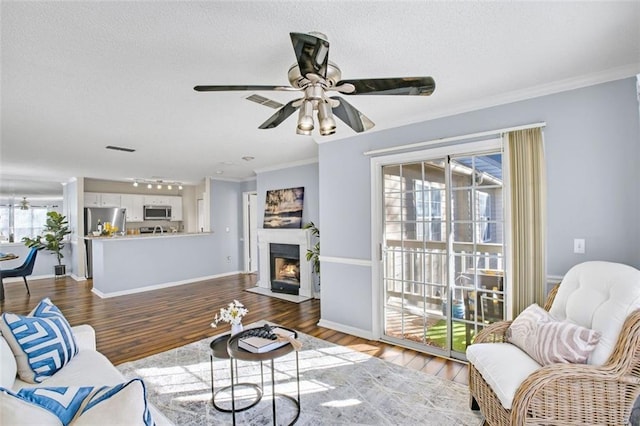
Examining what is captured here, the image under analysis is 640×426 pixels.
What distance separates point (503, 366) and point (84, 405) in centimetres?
210

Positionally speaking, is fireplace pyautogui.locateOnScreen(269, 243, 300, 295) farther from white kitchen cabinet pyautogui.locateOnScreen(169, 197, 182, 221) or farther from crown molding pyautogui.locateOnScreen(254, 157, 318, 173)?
white kitchen cabinet pyautogui.locateOnScreen(169, 197, 182, 221)

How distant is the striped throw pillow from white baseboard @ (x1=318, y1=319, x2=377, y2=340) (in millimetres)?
1700

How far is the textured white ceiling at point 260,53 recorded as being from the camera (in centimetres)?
155

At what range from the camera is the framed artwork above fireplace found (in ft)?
18.9

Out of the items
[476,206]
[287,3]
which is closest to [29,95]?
[287,3]

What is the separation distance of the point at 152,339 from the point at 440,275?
342cm

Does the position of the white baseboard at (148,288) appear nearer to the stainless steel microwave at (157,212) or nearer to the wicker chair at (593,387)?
the stainless steel microwave at (157,212)

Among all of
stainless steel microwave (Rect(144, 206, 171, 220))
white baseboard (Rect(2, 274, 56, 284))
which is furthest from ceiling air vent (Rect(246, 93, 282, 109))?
white baseboard (Rect(2, 274, 56, 284))

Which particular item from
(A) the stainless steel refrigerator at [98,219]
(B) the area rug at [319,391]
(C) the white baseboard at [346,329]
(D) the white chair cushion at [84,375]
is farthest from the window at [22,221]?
(C) the white baseboard at [346,329]

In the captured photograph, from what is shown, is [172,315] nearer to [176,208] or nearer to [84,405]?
[84,405]

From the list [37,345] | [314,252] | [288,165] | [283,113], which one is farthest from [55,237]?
[283,113]

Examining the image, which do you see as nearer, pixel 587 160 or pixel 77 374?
pixel 77 374

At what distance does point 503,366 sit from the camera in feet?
5.94

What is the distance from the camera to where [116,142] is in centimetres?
399
